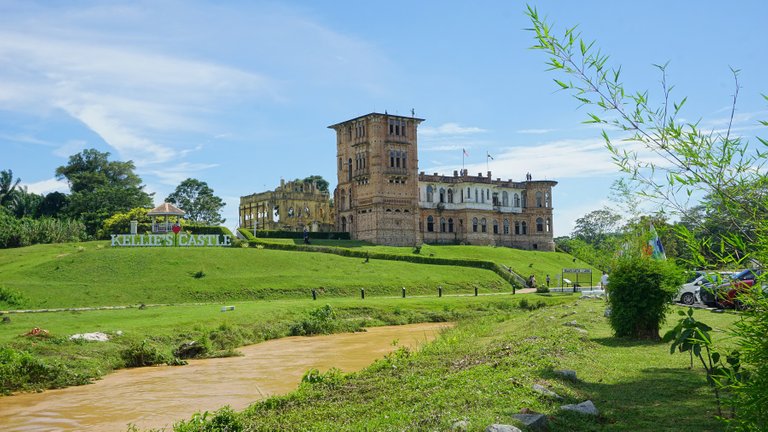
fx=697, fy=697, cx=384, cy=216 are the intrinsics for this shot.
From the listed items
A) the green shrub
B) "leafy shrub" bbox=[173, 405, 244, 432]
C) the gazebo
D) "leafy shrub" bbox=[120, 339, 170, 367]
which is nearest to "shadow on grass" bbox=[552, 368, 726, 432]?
the green shrub

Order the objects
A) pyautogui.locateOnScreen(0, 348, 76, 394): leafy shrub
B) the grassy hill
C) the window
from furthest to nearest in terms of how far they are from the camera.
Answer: the window → the grassy hill → pyautogui.locateOnScreen(0, 348, 76, 394): leafy shrub

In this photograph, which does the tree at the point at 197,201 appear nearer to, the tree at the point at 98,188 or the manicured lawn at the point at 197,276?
the tree at the point at 98,188

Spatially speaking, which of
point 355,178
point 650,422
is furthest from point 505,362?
point 355,178

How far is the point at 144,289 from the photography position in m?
44.6

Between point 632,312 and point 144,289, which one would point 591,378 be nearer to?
point 632,312

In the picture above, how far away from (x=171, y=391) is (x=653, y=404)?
13003mm

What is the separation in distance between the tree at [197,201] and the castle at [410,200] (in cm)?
1601

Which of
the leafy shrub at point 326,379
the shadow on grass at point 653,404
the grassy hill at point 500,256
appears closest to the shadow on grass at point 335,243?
the grassy hill at point 500,256

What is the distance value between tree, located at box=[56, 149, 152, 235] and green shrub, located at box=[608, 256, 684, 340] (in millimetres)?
77759

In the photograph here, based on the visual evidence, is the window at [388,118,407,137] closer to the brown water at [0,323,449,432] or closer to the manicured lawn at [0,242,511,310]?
the manicured lawn at [0,242,511,310]

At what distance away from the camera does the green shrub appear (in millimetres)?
18938

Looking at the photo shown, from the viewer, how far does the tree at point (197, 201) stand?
11150 centimetres

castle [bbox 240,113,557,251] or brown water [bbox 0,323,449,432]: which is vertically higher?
castle [bbox 240,113,557,251]

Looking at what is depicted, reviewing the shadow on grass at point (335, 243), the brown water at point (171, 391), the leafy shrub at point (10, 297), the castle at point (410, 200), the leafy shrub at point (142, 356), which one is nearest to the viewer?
the brown water at point (171, 391)
